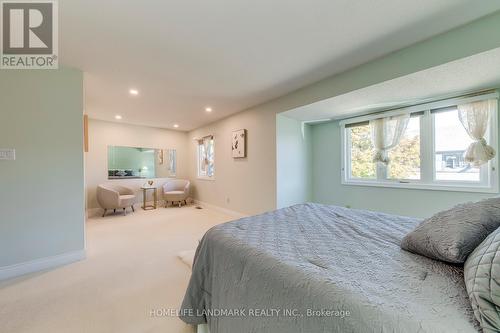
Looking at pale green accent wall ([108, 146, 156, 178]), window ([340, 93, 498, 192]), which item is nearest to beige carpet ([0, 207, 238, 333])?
pale green accent wall ([108, 146, 156, 178])

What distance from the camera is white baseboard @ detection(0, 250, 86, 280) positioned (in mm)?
2117

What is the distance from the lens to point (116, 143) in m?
5.46

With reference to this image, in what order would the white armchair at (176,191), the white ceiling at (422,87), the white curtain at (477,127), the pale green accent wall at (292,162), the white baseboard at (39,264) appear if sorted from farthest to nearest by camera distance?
the white armchair at (176,191) < the pale green accent wall at (292,162) < the white curtain at (477,127) < the white baseboard at (39,264) < the white ceiling at (422,87)

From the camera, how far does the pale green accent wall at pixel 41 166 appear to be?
7.08 feet

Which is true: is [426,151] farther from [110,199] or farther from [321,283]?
[110,199]

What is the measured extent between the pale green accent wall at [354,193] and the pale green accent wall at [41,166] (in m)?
4.09

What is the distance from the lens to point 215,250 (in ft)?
4.23

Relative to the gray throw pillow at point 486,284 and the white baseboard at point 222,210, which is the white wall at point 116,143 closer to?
the white baseboard at point 222,210

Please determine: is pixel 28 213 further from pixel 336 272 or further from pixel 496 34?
pixel 496 34

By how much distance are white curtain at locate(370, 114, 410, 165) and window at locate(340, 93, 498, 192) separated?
13 mm

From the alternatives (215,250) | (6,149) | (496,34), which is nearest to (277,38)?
(496,34)

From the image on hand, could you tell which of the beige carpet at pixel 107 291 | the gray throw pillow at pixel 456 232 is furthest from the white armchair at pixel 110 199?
the gray throw pillow at pixel 456 232

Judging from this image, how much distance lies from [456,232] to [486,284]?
391 mm

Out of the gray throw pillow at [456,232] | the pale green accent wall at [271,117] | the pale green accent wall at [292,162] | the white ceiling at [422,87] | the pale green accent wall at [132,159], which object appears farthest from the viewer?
the pale green accent wall at [132,159]
